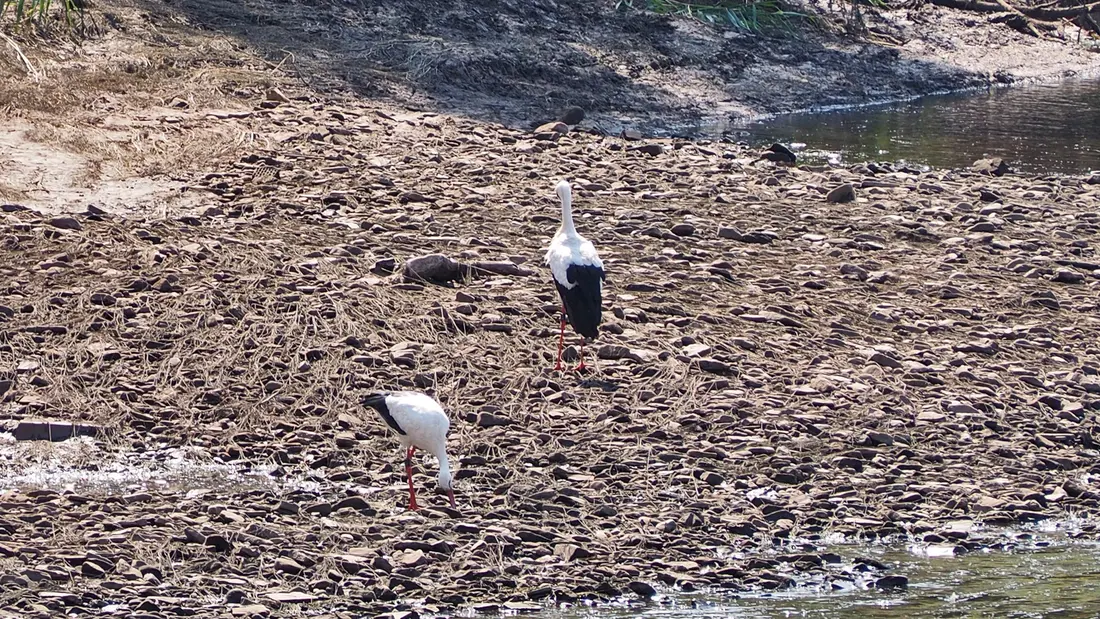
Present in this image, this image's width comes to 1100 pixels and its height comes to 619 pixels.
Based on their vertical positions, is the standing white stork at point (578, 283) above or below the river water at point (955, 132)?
above

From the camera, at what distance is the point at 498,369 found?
9023mm

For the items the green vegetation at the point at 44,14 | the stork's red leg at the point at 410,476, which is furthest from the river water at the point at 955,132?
the stork's red leg at the point at 410,476

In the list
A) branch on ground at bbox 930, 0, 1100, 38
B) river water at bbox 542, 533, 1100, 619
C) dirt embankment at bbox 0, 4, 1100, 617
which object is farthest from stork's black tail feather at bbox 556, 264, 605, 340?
branch on ground at bbox 930, 0, 1100, 38

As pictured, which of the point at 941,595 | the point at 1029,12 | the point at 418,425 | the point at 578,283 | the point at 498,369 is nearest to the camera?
the point at 941,595

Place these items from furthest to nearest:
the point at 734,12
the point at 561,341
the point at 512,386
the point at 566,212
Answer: the point at 734,12 → the point at 566,212 → the point at 561,341 → the point at 512,386

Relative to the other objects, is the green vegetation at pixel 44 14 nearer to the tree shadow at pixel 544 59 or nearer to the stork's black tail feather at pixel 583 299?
the tree shadow at pixel 544 59

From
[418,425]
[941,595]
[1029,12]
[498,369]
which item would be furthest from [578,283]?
[1029,12]

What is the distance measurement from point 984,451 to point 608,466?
2.06m

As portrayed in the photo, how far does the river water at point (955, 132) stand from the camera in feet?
54.2

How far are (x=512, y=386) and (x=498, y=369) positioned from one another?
0.26 meters

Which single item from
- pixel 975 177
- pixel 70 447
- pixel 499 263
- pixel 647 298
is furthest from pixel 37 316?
pixel 975 177

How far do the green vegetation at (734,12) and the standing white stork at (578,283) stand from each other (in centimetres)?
1290

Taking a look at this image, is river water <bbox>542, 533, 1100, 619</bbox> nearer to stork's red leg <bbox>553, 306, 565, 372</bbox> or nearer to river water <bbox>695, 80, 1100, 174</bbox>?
stork's red leg <bbox>553, 306, 565, 372</bbox>

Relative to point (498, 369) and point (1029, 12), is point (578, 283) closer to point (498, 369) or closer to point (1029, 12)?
point (498, 369)
